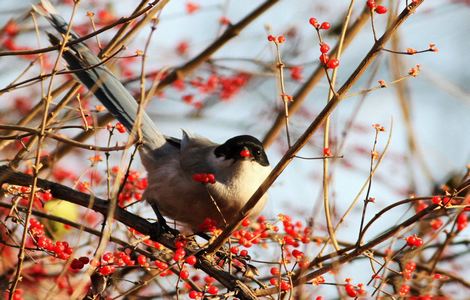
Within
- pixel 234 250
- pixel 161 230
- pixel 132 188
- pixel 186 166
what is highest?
pixel 186 166

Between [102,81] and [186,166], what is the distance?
681mm

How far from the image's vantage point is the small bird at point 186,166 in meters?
3.45

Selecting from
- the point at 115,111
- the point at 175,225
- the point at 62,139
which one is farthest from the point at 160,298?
the point at 62,139

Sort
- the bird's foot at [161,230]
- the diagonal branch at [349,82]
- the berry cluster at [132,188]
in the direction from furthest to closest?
the berry cluster at [132,188] < the bird's foot at [161,230] < the diagonal branch at [349,82]

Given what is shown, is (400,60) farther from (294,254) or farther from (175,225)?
(294,254)

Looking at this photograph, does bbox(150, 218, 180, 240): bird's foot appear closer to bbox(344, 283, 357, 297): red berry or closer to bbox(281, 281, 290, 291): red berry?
bbox(281, 281, 290, 291): red berry

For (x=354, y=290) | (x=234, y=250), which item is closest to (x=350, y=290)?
(x=354, y=290)

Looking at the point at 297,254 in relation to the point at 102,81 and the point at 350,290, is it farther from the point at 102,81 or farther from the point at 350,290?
the point at 102,81

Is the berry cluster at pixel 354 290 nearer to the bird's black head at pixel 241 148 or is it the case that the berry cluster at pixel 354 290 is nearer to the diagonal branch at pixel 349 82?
the diagonal branch at pixel 349 82

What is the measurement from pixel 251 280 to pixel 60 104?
3.87 ft

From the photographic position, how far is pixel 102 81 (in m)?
3.42

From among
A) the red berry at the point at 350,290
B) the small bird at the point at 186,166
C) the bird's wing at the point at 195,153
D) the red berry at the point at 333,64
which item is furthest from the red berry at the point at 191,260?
the bird's wing at the point at 195,153

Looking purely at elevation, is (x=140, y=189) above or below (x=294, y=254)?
above

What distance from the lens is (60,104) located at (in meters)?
3.04
